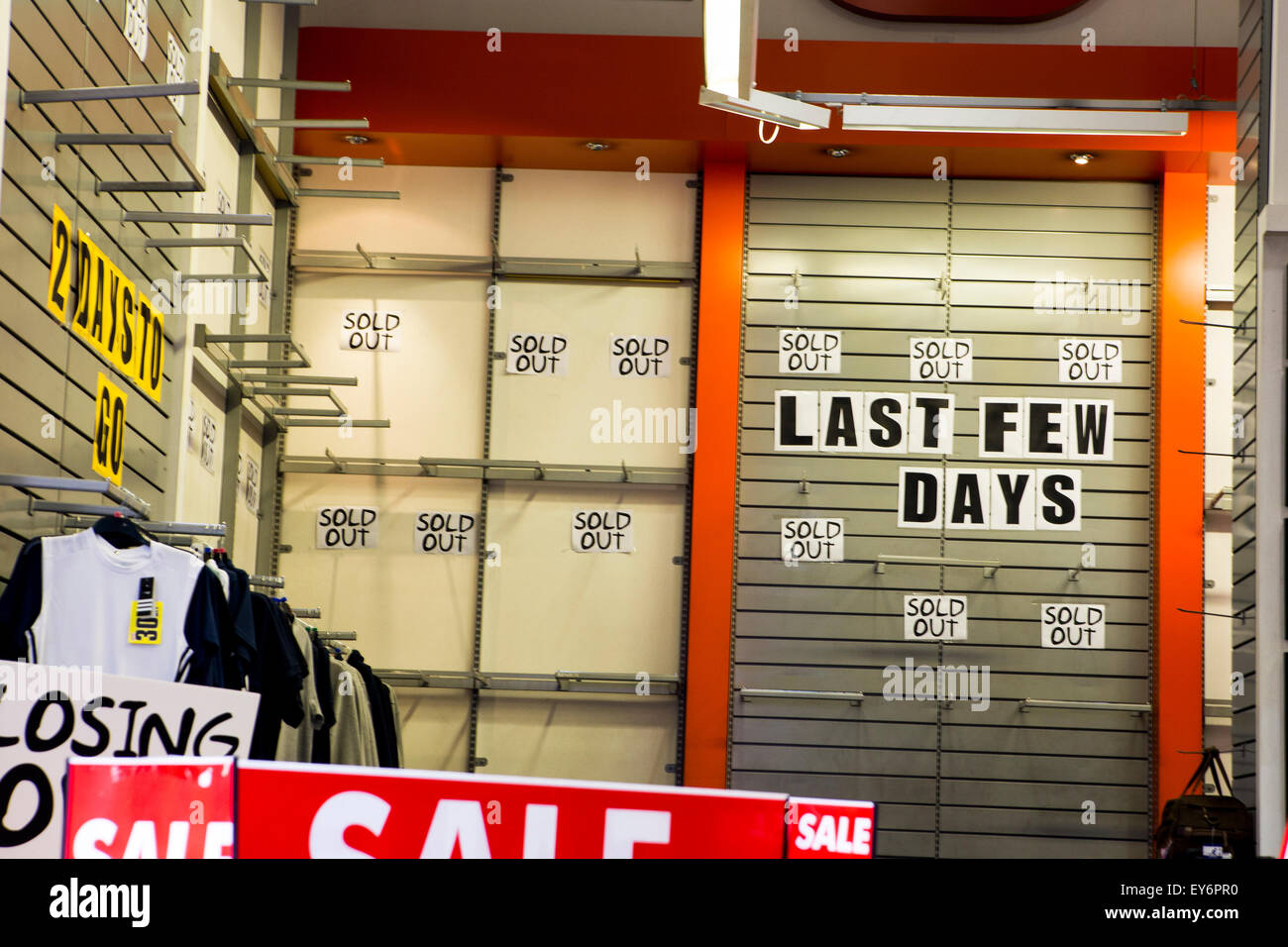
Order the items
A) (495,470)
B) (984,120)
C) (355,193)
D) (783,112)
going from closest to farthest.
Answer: (783,112) → (984,120) → (355,193) → (495,470)

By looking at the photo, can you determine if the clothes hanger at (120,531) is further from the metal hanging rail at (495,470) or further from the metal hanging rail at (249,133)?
the metal hanging rail at (495,470)

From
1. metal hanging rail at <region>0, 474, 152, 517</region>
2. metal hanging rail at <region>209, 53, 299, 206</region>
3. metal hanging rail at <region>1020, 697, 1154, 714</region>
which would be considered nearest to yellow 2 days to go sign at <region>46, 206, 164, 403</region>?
metal hanging rail at <region>0, 474, 152, 517</region>

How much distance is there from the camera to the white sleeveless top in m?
4.35

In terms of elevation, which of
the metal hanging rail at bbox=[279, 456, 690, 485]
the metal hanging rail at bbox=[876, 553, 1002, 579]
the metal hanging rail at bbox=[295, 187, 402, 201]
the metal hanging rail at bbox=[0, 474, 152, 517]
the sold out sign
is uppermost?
the metal hanging rail at bbox=[295, 187, 402, 201]

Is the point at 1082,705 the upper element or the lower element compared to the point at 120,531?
lower

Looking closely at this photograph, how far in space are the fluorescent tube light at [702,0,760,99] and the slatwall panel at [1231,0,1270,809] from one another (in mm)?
3248

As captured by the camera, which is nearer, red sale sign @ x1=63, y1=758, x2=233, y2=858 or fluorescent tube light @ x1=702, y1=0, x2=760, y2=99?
red sale sign @ x1=63, y1=758, x2=233, y2=858

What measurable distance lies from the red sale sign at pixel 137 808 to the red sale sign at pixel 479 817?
50 mm

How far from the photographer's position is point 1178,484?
8.38 metres

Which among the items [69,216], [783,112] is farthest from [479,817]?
[783,112]

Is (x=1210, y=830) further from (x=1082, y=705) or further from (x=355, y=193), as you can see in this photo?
(x=355, y=193)

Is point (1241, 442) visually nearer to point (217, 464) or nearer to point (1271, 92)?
point (1271, 92)

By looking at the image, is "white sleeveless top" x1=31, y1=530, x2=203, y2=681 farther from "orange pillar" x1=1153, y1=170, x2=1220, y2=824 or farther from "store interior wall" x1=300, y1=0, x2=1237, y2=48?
"orange pillar" x1=1153, y1=170, x2=1220, y2=824

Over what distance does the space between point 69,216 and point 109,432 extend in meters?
0.82
